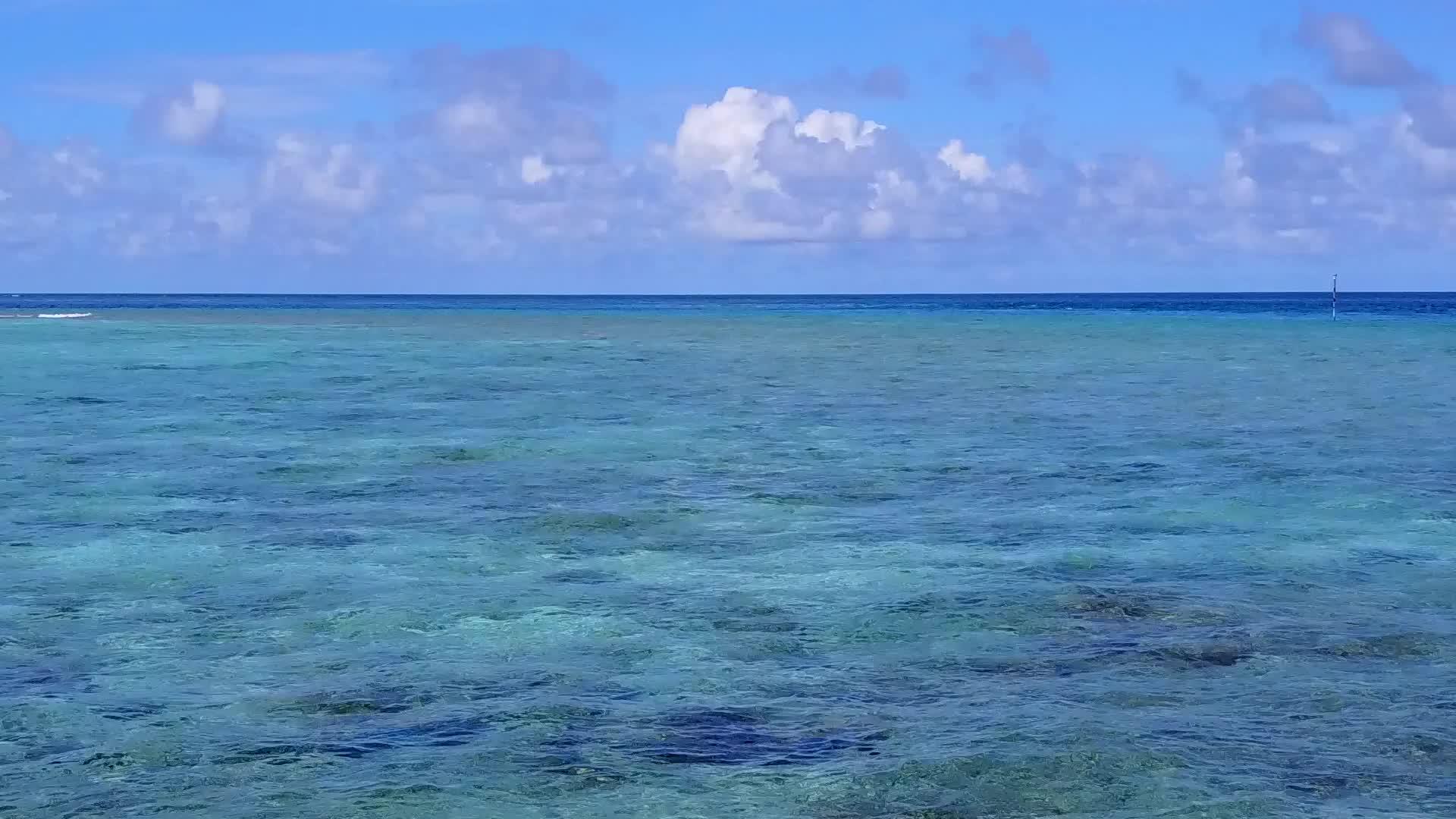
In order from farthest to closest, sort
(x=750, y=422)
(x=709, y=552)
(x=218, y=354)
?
(x=218, y=354) → (x=750, y=422) → (x=709, y=552)

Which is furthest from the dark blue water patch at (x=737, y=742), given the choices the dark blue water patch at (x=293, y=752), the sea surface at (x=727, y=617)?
the dark blue water patch at (x=293, y=752)

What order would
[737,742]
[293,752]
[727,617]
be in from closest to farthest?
1. [293,752]
2. [737,742]
3. [727,617]

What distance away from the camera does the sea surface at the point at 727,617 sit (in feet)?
31.3

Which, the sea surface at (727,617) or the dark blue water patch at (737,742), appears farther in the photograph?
the dark blue water patch at (737,742)

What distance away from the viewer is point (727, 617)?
1402 cm

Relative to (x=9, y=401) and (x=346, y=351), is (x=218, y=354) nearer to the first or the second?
(x=346, y=351)

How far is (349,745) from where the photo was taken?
10.1 metres

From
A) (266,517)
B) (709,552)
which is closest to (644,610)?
(709,552)

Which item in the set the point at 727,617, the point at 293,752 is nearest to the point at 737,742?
the point at 293,752

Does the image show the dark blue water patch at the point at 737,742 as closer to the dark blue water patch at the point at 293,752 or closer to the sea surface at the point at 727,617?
the sea surface at the point at 727,617

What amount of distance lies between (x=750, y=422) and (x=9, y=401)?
20421 millimetres

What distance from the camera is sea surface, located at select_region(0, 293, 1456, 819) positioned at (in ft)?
31.3

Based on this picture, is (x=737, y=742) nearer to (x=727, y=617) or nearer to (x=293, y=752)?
(x=293, y=752)

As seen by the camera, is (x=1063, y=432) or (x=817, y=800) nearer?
(x=817, y=800)
